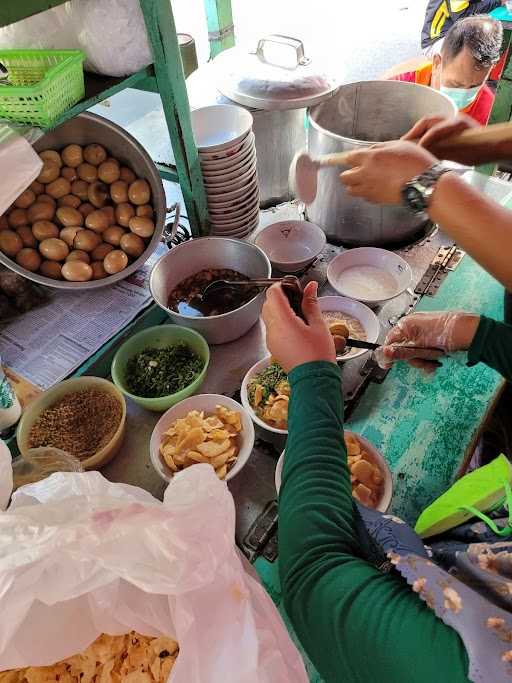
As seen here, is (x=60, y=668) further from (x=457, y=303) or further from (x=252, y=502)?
(x=457, y=303)

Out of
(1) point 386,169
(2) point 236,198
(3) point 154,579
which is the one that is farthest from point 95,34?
(3) point 154,579

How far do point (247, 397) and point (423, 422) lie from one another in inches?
16.9

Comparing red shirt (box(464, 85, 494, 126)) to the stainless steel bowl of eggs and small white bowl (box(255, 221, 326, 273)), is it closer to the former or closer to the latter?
small white bowl (box(255, 221, 326, 273))

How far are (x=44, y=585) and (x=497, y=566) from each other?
24.0 inches

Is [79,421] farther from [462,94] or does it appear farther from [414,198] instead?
[462,94]

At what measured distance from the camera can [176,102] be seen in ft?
3.91

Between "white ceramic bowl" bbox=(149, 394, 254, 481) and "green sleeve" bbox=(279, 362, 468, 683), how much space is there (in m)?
0.25

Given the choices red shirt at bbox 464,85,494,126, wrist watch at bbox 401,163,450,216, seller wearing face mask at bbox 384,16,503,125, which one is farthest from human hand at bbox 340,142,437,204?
red shirt at bbox 464,85,494,126

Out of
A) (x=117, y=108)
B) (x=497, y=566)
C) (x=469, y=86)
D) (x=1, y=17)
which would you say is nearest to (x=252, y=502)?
(x=497, y=566)

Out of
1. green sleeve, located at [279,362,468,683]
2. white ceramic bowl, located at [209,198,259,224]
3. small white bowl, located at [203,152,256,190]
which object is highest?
small white bowl, located at [203,152,256,190]

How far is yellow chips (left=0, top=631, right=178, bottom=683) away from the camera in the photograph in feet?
2.45

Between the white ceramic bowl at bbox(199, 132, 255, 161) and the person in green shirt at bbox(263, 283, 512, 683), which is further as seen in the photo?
the white ceramic bowl at bbox(199, 132, 255, 161)

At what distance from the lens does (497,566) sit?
24.2 inches

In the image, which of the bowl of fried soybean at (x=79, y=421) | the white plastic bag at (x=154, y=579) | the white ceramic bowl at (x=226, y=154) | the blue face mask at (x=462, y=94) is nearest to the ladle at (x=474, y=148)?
the white ceramic bowl at (x=226, y=154)
